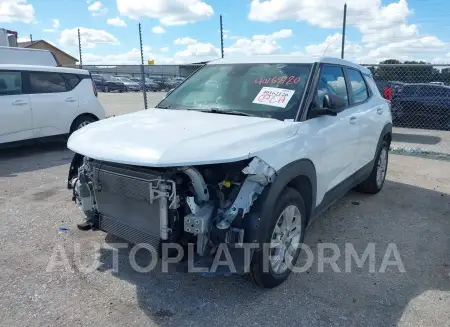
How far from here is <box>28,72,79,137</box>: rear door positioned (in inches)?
305

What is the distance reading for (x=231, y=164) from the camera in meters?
A: 2.83

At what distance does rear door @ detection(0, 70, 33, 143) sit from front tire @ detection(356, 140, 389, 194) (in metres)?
6.22

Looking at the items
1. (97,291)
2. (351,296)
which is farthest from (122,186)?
(351,296)

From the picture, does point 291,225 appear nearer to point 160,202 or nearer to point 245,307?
point 245,307

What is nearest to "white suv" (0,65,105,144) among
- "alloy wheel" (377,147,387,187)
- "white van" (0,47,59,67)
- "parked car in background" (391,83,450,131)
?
"white van" (0,47,59,67)

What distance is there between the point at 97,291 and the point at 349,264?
2.18 m

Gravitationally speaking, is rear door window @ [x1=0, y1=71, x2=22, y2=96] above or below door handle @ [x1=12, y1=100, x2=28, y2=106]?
above

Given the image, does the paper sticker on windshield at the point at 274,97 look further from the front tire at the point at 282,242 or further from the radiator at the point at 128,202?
the radiator at the point at 128,202

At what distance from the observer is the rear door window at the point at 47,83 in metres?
7.74

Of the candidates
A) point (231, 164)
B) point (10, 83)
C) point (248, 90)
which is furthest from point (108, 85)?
point (231, 164)

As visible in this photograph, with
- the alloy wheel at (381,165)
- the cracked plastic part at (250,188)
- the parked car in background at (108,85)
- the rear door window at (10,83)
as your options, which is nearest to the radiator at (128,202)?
the cracked plastic part at (250,188)

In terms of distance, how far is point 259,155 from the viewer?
2.72 meters

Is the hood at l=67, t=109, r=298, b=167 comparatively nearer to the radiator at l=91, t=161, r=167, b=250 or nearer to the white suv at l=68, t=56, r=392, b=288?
the white suv at l=68, t=56, r=392, b=288

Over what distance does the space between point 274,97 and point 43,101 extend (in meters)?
5.94
